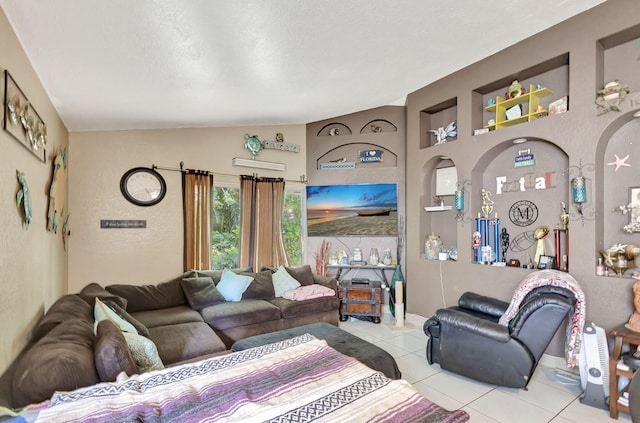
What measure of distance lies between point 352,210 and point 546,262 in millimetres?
2545

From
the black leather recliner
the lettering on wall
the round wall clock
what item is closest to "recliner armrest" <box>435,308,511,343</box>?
the black leather recliner

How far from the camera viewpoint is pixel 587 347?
95.4 inches

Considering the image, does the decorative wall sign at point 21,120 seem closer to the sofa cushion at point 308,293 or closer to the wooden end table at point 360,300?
the sofa cushion at point 308,293

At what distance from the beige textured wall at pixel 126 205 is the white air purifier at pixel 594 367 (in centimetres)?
438

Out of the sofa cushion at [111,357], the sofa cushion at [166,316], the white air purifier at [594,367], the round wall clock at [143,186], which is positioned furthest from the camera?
the round wall clock at [143,186]

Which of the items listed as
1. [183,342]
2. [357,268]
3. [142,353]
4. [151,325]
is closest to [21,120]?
[142,353]

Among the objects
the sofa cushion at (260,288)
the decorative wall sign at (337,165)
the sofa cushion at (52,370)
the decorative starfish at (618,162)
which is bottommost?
the sofa cushion at (260,288)

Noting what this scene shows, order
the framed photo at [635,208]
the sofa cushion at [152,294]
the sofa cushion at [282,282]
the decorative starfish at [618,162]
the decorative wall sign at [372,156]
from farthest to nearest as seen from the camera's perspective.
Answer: the decorative wall sign at [372,156], the sofa cushion at [282,282], the sofa cushion at [152,294], the decorative starfish at [618,162], the framed photo at [635,208]

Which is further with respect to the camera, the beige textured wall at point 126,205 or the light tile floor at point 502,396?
the beige textured wall at point 126,205

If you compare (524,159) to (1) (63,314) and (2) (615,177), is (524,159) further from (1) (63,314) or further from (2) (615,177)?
(1) (63,314)

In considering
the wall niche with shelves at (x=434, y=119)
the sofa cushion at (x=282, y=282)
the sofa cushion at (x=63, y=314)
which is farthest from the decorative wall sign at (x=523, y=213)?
the sofa cushion at (x=63, y=314)

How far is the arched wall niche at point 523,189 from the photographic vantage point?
321 cm

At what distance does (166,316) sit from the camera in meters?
3.23

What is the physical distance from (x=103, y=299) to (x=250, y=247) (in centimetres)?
196
